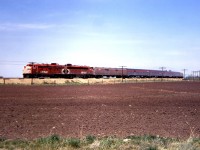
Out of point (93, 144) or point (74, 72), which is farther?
point (74, 72)

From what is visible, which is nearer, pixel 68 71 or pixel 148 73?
pixel 68 71

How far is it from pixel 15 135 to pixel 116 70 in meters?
92.5

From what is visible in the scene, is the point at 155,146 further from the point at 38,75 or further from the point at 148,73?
Answer: the point at 148,73

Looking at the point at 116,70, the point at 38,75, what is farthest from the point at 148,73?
the point at 38,75

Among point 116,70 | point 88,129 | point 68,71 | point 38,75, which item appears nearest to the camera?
point 88,129

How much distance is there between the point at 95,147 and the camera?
9.48 meters

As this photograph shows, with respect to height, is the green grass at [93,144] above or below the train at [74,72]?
below

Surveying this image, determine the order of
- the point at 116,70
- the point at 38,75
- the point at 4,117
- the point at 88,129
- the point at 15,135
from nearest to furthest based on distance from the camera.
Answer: the point at 15,135
the point at 88,129
the point at 4,117
the point at 38,75
the point at 116,70

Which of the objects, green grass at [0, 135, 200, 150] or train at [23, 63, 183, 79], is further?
train at [23, 63, 183, 79]

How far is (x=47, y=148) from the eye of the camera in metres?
9.24

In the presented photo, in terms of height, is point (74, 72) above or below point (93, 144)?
above

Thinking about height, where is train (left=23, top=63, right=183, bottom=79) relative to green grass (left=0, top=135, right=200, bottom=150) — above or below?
above

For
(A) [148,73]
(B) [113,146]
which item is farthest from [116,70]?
(B) [113,146]

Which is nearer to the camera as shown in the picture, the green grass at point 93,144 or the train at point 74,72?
the green grass at point 93,144
